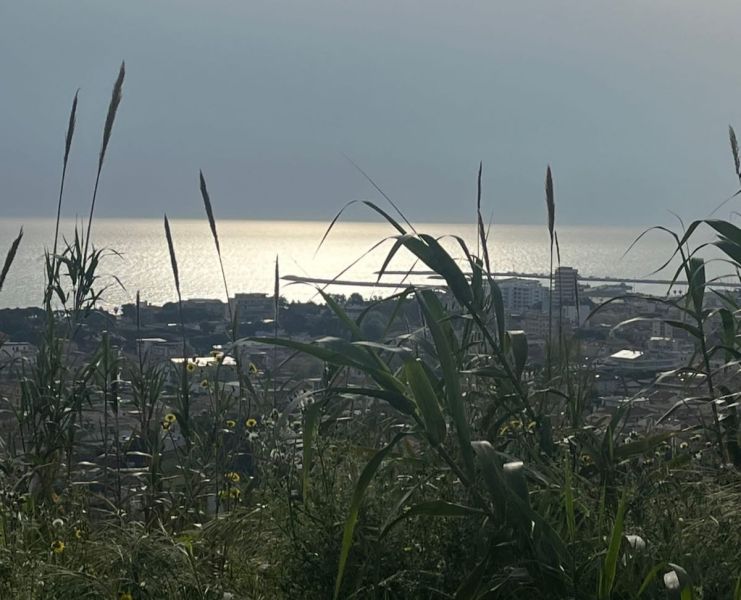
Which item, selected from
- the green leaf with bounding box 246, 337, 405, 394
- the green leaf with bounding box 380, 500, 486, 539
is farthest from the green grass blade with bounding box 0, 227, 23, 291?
the green leaf with bounding box 380, 500, 486, 539

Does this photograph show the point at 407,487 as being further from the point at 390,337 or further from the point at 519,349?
the point at 390,337

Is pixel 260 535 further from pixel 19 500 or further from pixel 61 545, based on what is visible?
pixel 19 500

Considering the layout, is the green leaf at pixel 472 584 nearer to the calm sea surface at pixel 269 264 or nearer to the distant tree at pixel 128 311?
the calm sea surface at pixel 269 264

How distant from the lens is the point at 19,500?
2.51m

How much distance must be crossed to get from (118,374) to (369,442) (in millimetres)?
1226

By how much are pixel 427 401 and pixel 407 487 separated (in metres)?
0.40

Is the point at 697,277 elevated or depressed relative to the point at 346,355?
elevated

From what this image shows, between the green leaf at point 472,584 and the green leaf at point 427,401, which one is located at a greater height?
the green leaf at point 427,401

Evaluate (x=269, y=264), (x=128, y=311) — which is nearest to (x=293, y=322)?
(x=269, y=264)

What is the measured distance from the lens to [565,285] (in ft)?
11.4

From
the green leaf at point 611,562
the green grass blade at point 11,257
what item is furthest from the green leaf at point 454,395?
the green grass blade at point 11,257

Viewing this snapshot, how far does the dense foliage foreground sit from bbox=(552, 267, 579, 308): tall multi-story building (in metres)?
0.53

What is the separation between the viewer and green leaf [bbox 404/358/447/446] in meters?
1.48

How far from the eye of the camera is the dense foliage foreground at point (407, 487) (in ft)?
4.91
